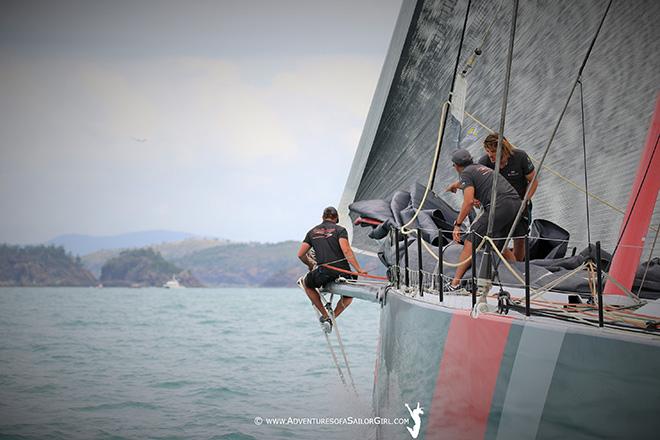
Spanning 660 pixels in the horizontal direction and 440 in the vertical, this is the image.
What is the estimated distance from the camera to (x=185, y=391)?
8266 mm

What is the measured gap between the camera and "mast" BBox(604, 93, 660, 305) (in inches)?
127

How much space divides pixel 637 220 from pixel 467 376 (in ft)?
4.34

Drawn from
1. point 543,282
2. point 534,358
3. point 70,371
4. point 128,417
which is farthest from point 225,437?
point 70,371

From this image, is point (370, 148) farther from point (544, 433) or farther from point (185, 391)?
point (544, 433)

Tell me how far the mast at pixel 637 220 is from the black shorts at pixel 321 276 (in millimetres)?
2603

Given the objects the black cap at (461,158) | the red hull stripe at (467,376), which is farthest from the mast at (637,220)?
the black cap at (461,158)

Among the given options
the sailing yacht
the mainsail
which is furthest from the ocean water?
the mainsail

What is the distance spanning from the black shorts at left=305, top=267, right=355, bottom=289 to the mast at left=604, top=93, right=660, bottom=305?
260 cm

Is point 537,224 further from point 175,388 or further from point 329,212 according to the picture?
point 175,388

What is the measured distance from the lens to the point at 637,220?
3.37 m

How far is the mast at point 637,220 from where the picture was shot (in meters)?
3.24

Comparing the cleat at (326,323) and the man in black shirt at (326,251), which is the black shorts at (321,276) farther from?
the cleat at (326,323)

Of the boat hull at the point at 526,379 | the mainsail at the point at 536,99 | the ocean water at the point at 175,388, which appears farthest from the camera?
the ocean water at the point at 175,388

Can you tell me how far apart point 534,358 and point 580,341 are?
21 centimetres
